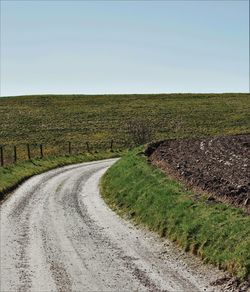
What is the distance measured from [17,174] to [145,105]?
65.3 meters

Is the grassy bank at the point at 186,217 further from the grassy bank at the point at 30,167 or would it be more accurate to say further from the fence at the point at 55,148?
the fence at the point at 55,148

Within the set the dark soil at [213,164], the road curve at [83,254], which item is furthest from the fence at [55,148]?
the road curve at [83,254]

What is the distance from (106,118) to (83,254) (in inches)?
2753

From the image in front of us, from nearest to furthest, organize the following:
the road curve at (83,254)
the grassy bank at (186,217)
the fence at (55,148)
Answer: the road curve at (83,254), the grassy bank at (186,217), the fence at (55,148)

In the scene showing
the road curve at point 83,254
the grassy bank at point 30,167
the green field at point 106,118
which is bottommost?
the road curve at point 83,254

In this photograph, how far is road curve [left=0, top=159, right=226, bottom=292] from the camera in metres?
14.3

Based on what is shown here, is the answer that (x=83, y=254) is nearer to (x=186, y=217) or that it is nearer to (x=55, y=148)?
(x=186, y=217)

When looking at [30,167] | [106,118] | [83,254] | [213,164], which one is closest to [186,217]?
[83,254]

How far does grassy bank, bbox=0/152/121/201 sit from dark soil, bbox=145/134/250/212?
9.40 meters

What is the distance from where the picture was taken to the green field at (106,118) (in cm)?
6925

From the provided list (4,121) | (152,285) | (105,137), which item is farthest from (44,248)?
(4,121)

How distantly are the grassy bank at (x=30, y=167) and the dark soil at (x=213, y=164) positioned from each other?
940cm

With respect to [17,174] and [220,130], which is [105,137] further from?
[17,174]

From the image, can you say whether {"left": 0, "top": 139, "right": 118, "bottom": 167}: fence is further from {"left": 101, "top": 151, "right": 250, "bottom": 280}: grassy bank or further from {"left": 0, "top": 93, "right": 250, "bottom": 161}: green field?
{"left": 101, "top": 151, "right": 250, "bottom": 280}: grassy bank
